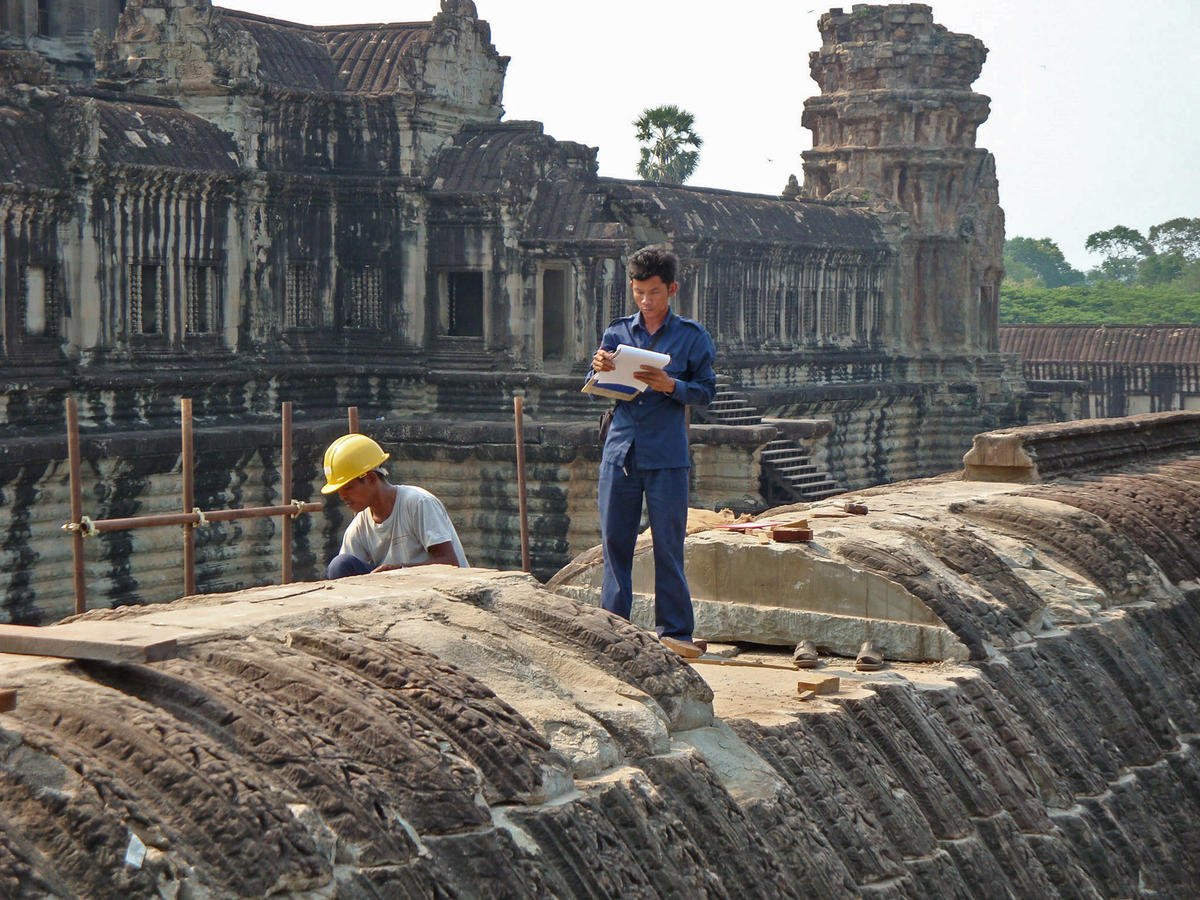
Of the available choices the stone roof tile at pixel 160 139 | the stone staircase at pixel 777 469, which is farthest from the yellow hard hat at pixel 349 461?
the stone staircase at pixel 777 469

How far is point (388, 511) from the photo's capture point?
6.95 m

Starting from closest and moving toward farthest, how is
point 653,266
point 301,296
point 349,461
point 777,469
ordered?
1. point 349,461
2. point 653,266
3. point 301,296
4. point 777,469

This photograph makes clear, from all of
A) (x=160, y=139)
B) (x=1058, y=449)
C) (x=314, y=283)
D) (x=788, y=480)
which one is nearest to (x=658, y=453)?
(x=1058, y=449)

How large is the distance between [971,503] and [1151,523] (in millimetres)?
1306

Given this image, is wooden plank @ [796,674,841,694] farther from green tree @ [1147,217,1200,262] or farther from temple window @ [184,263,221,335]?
green tree @ [1147,217,1200,262]

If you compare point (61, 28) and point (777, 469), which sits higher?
point (61, 28)

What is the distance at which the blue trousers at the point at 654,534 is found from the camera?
7.14 metres

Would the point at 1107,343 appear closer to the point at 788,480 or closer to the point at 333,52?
the point at 788,480

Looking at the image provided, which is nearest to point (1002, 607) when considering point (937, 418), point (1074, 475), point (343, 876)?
point (1074, 475)

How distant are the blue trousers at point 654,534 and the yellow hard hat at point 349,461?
0.88m

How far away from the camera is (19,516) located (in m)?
17.9

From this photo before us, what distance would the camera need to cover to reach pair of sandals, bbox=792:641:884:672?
742cm

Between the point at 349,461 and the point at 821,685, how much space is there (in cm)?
169

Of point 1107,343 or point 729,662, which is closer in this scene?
point 729,662
